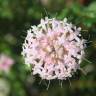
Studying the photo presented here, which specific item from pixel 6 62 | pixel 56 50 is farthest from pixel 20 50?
pixel 56 50

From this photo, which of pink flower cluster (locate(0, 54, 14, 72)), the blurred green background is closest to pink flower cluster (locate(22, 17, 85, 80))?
the blurred green background

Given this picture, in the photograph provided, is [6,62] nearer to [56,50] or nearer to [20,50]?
[20,50]

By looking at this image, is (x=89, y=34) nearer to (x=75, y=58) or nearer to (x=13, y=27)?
(x=75, y=58)

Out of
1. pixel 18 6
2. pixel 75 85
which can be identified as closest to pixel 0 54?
pixel 18 6

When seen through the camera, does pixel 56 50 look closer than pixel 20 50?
Yes

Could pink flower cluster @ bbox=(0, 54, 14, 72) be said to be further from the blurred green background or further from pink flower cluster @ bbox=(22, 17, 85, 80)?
pink flower cluster @ bbox=(22, 17, 85, 80)

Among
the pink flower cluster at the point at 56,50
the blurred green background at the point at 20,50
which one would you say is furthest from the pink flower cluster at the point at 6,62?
the pink flower cluster at the point at 56,50

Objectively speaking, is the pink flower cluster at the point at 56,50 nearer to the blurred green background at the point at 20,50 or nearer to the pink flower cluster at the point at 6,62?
the blurred green background at the point at 20,50

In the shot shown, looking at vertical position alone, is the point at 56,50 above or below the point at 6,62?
below
